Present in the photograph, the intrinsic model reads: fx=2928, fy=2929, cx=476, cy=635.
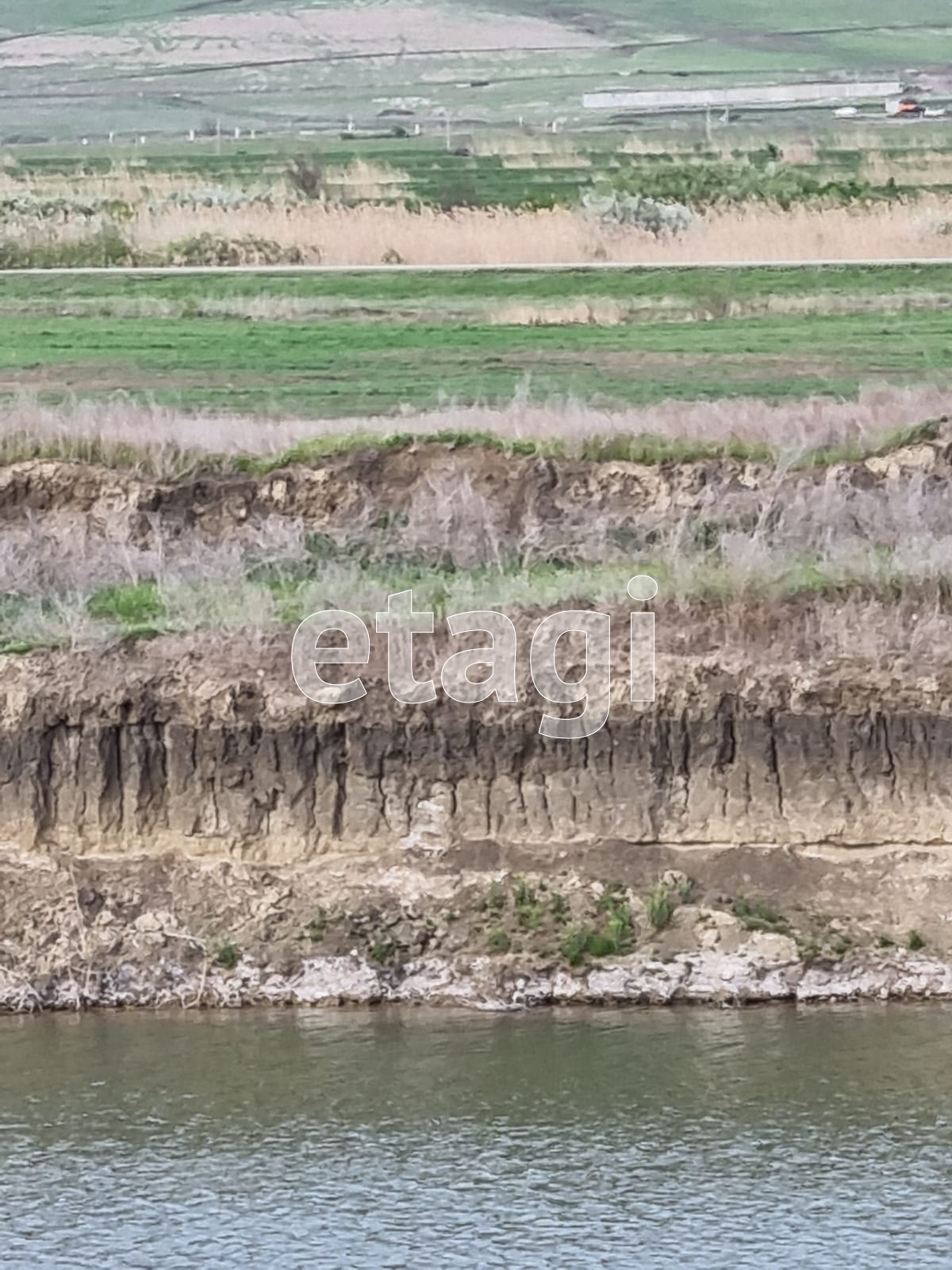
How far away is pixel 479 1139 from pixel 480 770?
395cm

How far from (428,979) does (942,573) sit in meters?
4.91

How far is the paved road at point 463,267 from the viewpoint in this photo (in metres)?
35.8

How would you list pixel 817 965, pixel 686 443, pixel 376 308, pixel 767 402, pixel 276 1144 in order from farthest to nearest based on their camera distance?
1. pixel 376 308
2. pixel 767 402
3. pixel 686 443
4. pixel 817 965
5. pixel 276 1144

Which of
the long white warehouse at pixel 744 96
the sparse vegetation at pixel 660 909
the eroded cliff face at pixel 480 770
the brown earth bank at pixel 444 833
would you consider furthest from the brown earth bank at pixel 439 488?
the long white warehouse at pixel 744 96

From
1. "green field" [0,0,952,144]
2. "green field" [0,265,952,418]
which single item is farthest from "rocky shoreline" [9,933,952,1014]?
"green field" [0,0,952,144]

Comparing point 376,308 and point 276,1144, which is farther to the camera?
point 376,308

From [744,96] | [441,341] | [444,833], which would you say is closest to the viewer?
[444,833]

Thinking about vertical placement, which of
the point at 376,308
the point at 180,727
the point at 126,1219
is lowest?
the point at 126,1219

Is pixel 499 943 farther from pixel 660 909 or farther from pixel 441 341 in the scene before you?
pixel 441 341

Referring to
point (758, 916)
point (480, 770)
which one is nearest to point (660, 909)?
point (758, 916)

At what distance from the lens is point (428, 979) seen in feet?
53.4

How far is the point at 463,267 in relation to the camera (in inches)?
1436

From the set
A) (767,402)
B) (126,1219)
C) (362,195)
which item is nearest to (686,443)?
(767,402)

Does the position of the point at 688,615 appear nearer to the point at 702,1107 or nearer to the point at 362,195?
the point at 702,1107
